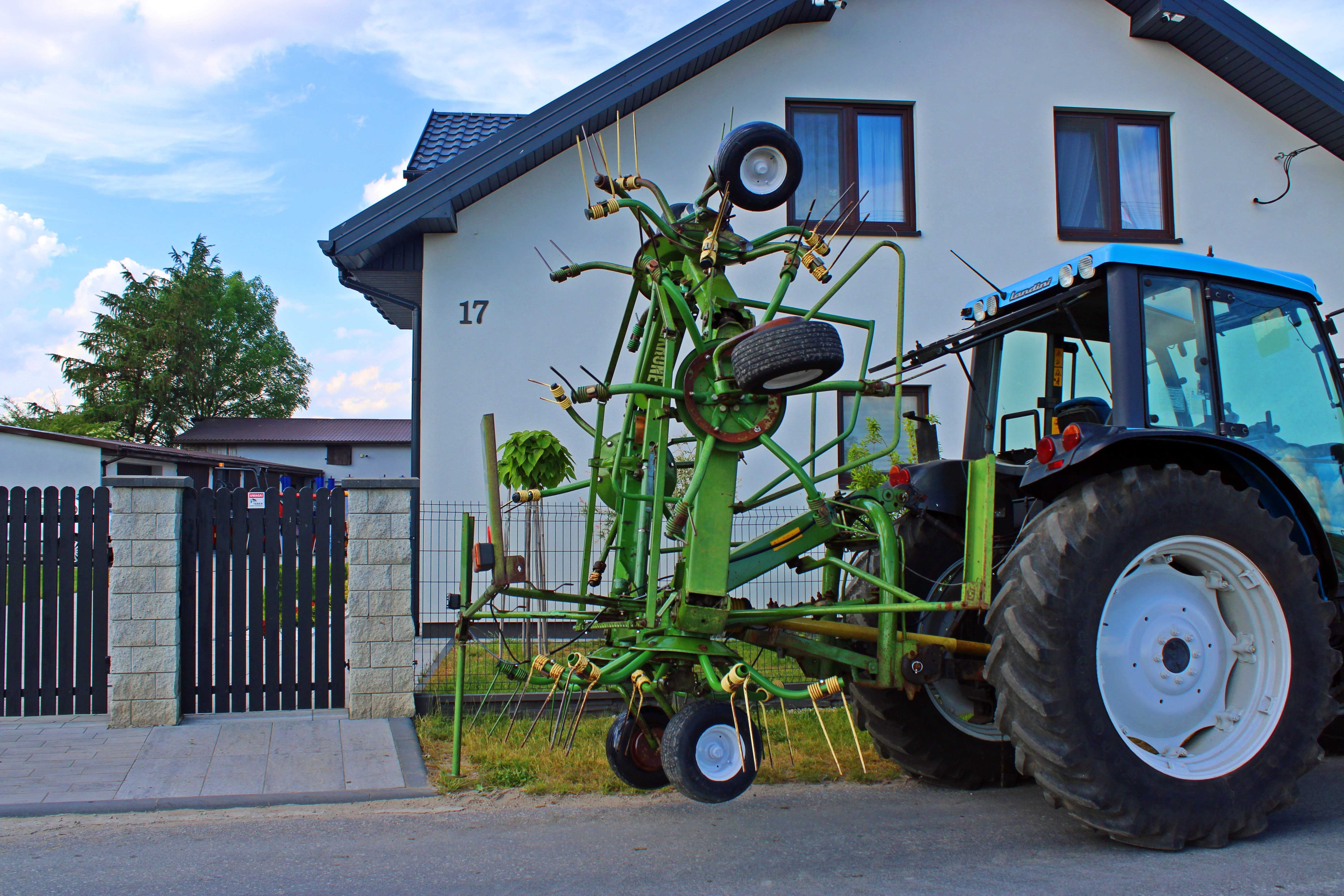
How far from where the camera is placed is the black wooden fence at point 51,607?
253 inches

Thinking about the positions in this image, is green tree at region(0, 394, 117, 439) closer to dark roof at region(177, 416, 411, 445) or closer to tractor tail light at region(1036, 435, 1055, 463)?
dark roof at region(177, 416, 411, 445)

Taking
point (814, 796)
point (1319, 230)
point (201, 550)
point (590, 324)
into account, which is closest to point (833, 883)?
point (814, 796)

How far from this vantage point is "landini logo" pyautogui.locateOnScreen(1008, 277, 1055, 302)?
4512 millimetres

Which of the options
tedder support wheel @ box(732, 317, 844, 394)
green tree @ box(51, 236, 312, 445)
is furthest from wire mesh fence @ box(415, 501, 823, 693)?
green tree @ box(51, 236, 312, 445)

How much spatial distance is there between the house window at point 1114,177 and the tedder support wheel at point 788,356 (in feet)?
28.2

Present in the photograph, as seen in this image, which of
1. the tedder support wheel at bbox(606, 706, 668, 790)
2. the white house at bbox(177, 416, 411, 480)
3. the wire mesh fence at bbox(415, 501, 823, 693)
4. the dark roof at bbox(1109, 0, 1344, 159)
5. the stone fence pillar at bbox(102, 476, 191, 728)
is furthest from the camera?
the white house at bbox(177, 416, 411, 480)

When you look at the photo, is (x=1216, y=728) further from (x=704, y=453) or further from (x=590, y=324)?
(x=590, y=324)

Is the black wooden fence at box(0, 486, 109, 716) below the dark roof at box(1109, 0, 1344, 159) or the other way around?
below

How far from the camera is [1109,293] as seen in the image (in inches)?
167

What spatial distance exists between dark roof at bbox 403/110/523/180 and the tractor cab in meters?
7.52

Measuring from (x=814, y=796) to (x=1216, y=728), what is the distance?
186 centimetres

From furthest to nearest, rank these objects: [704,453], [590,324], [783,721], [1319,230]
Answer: [1319,230] < [590,324] < [783,721] < [704,453]

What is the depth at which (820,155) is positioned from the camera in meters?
10.9

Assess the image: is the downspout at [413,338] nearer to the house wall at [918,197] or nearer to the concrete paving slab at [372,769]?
the house wall at [918,197]
